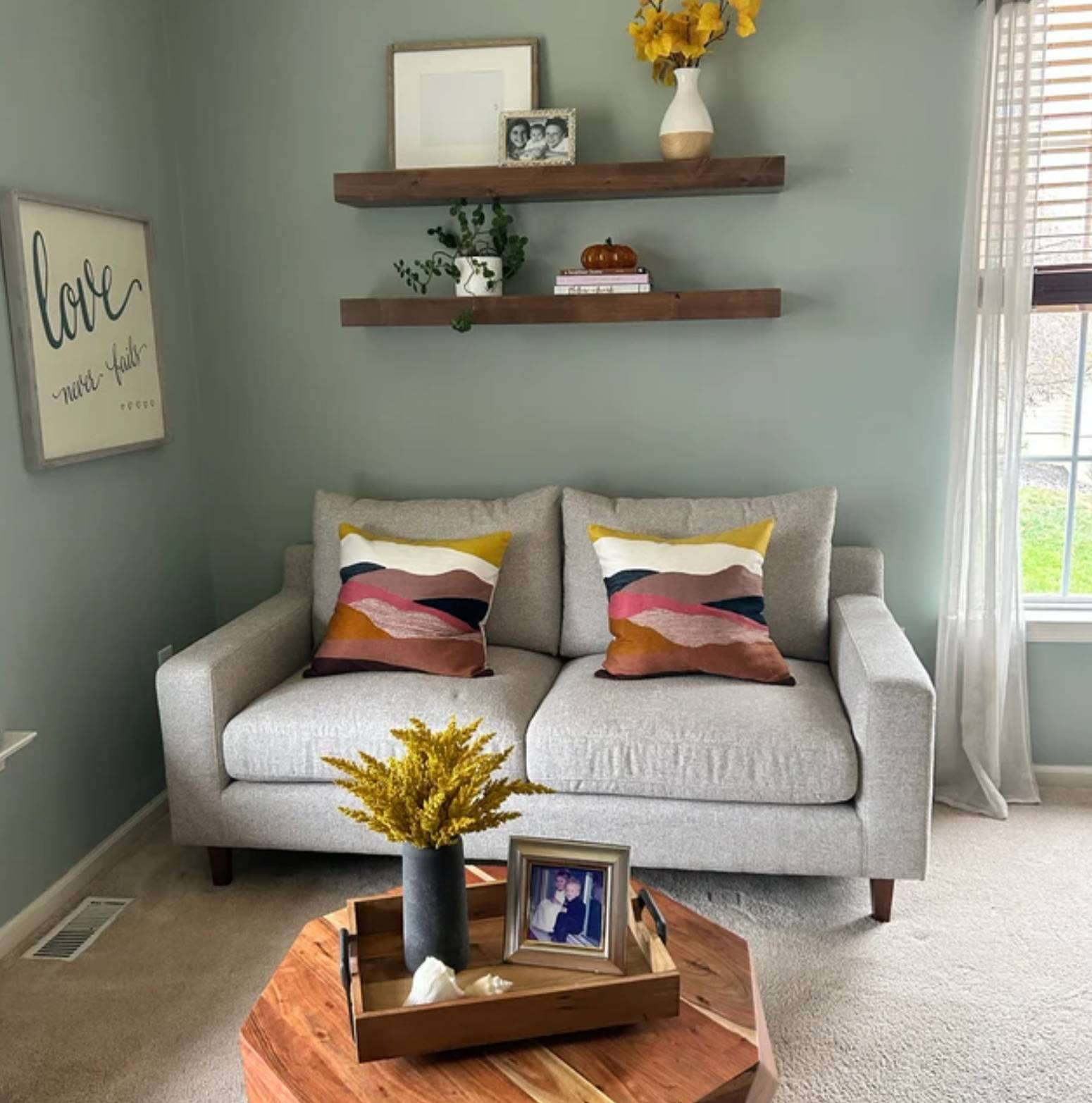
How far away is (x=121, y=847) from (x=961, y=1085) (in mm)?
2140

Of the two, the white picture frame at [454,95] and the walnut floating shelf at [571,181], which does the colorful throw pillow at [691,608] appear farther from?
the white picture frame at [454,95]

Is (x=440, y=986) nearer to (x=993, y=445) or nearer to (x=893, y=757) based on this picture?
(x=893, y=757)

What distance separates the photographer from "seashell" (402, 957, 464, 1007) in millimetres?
1569

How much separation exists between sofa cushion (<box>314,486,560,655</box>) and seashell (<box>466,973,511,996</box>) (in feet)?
5.12

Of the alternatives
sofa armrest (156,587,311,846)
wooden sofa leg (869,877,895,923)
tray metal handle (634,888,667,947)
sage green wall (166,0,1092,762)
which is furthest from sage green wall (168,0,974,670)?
tray metal handle (634,888,667,947)

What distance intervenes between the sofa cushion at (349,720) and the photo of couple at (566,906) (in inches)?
34.6

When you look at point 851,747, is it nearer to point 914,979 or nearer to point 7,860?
point 914,979

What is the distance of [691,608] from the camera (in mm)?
2809

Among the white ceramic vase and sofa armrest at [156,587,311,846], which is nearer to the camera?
sofa armrest at [156,587,311,846]

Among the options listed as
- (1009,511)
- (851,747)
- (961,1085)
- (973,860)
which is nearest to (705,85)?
(1009,511)

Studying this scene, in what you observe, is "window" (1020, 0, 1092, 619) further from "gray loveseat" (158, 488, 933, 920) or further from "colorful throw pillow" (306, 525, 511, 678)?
"colorful throw pillow" (306, 525, 511, 678)

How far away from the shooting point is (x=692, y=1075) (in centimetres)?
150

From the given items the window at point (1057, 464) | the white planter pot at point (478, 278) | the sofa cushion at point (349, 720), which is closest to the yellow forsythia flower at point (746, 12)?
the white planter pot at point (478, 278)

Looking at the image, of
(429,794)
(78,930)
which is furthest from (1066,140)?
(78,930)
